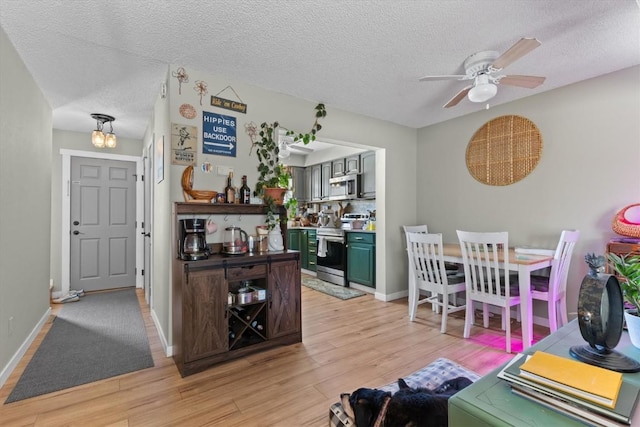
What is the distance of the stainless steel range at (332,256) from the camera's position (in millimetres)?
4953

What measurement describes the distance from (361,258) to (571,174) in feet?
8.91

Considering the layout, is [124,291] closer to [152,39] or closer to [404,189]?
[152,39]

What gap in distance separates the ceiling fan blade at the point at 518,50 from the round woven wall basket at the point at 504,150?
152cm

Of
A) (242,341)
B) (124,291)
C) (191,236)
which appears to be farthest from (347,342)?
(124,291)

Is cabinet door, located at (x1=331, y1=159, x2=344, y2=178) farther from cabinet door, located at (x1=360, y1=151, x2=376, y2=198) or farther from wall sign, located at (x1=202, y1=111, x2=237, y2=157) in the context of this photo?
wall sign, located at (x1=202, y1=111, x2=237, y2=157)

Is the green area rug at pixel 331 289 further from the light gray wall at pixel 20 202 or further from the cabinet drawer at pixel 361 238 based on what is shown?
the light gray wall at pixel 20 202

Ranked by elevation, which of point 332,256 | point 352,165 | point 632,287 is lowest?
point 332,256

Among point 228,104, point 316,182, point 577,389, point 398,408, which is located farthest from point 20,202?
point 316,182

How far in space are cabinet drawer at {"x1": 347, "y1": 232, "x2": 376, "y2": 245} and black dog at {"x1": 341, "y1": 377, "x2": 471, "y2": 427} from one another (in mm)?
3087

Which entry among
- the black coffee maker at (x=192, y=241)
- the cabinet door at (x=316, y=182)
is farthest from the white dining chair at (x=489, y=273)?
the cabinet door at (x=316, y=182)

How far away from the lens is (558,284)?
279cm

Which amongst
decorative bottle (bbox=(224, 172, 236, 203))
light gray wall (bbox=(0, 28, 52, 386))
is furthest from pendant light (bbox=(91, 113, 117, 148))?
decorative bottle (bbox=(224, 172, 236, 203))

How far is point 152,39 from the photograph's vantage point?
7.26ft

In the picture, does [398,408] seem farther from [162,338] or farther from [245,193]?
[162,338]
